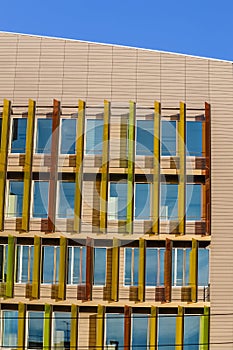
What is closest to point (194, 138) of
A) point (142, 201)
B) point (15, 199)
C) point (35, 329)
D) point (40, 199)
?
point (142, 201)

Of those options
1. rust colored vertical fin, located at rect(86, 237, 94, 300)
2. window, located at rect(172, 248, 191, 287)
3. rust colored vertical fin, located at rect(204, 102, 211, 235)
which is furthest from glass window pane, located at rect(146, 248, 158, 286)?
rust colored vertical fin, located at rect(204, 102, 211, 235)

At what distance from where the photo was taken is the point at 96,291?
36094 mm

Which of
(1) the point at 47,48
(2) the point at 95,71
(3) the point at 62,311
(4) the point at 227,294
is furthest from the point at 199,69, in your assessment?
(3) the point at 62,311

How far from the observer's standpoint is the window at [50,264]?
36.2 meters

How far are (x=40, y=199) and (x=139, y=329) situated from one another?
787 cm

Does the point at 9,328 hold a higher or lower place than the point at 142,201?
lower

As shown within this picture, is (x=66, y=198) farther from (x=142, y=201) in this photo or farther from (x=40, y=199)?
(x=142, y=201)

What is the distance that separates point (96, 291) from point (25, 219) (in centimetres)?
482

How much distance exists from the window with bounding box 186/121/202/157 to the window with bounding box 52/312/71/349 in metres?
9.98

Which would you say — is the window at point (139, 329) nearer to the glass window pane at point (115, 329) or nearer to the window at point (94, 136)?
the glass window pane at point (115, 329)

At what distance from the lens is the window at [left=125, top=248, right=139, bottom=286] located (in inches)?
1428

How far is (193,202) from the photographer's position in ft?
122

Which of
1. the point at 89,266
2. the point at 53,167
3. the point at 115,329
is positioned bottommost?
the point at 115,329

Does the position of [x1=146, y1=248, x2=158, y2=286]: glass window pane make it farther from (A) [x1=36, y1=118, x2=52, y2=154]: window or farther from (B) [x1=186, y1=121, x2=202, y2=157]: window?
(A) [x1=36, y1=118, x2=52, y2=154]: window
